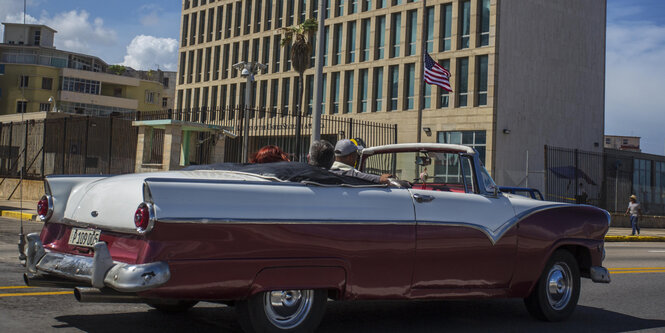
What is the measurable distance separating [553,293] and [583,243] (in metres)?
0.56

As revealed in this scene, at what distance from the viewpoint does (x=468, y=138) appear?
36.9m

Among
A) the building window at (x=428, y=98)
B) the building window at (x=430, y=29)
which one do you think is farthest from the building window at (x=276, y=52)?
the building window at (x=428, y=98)

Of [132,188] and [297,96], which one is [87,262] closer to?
[132,188]

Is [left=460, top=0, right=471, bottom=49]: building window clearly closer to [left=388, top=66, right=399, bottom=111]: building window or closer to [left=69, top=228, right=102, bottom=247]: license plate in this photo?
[left=388, top=66, right=399, bottom=111]: building window

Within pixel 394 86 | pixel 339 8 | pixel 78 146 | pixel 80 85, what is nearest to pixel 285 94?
pixel 339 8

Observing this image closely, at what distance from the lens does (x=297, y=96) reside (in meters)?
46.9

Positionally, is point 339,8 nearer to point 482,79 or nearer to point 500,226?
point 482,79

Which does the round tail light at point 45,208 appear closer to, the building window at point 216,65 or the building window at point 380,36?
the building window at point 380,36

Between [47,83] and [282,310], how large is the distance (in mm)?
76912

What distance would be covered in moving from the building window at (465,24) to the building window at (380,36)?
5618 mm

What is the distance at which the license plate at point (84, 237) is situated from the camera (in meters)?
4.65

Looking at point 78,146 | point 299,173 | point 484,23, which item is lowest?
point 299,173

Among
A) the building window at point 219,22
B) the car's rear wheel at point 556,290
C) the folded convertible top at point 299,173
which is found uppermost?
the building window at point 219,22

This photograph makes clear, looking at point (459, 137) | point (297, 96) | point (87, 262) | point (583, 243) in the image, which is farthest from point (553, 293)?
point (297, 96)
